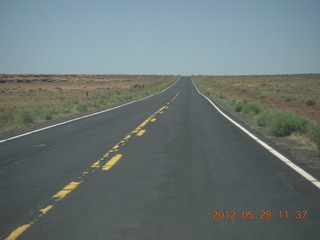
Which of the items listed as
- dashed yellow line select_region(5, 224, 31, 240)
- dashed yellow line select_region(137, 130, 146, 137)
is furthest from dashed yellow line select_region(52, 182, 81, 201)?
dashed yellow line select_region(137, 130, 146, 137)

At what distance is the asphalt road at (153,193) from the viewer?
391cm

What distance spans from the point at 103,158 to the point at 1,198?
294 centimetres

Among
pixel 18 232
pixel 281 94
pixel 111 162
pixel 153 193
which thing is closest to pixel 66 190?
pixel 153 193

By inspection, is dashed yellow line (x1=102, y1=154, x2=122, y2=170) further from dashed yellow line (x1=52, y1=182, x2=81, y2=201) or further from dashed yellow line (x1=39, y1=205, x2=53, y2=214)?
dashed yellow line (x1=39, y1=205, x2=53, y2=214)

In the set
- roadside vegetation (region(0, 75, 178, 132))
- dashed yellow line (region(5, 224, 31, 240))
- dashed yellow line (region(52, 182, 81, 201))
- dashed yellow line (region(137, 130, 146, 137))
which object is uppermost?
dashed yellow line (region(5, 224, 31, 240))

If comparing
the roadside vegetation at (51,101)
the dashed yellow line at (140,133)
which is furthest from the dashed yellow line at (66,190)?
the roadside vegetation at (51,101)

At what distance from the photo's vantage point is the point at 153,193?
5219 millimetres

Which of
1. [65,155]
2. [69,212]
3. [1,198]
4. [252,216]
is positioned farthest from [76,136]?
[252,216]

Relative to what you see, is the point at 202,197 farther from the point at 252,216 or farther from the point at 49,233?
the point at 49,233

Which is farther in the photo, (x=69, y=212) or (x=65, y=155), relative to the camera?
(x=65, y=155)

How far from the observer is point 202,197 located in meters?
5.02

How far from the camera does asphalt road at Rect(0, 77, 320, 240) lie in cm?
391

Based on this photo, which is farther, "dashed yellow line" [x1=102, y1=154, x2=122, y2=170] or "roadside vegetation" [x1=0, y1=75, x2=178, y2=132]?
"roadside vegetation" [x1=0, y1=75, x2=178, y2=132]

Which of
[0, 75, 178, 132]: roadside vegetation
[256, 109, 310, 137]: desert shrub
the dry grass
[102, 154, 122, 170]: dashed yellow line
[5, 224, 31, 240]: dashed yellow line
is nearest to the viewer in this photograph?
[5, 224, 31, 240]: dashed yellow line
